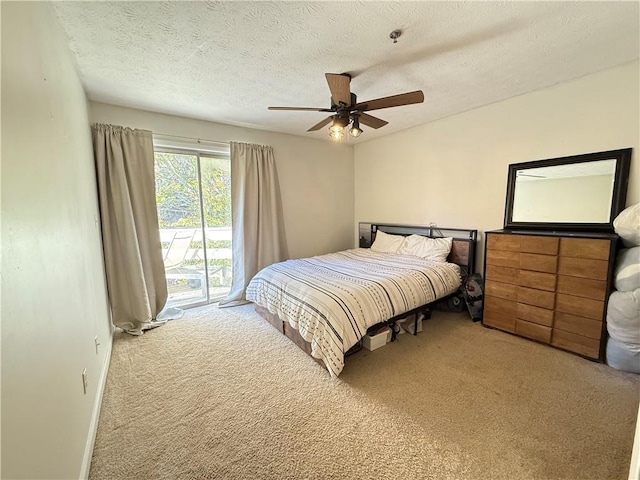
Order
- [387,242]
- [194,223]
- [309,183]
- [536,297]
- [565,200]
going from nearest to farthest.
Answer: [536,297]
[565,200]
[194,223]
[387,242]
[309,183]

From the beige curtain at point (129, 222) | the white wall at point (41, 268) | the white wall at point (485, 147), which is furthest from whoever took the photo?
the beige curtain at point (129, 222)

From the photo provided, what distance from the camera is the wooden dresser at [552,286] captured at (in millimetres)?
2229

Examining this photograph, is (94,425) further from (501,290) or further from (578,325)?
(578,325)

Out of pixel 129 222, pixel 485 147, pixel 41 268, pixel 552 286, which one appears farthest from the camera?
pixel 485 147

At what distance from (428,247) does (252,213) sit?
2521 mm

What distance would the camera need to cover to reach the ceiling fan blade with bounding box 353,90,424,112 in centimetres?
202

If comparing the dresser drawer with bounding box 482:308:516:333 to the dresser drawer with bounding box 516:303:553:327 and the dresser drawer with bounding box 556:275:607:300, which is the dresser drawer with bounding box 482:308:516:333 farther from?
the dresser drawer with bounding box 556:275:607:300

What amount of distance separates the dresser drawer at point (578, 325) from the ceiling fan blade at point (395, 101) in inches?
92.1

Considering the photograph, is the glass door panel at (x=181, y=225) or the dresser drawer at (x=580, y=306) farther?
the glass door panel at (x=181, y=225)

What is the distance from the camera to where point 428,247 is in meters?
3.54

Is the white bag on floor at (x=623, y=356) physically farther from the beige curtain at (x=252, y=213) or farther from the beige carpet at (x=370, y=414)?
the beige curtain at (x=252, y=213)

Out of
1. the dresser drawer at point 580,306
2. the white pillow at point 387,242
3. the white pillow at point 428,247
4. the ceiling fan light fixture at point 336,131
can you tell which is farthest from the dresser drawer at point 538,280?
the ceiling fan light fixture at point 336,131

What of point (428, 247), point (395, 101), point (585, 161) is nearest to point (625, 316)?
point (585, 161)

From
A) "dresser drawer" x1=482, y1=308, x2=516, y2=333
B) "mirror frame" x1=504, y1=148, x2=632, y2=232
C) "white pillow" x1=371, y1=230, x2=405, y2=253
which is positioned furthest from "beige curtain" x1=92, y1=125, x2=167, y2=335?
"mirror frame" x1=504, y1=148, x2=632, y2=232
